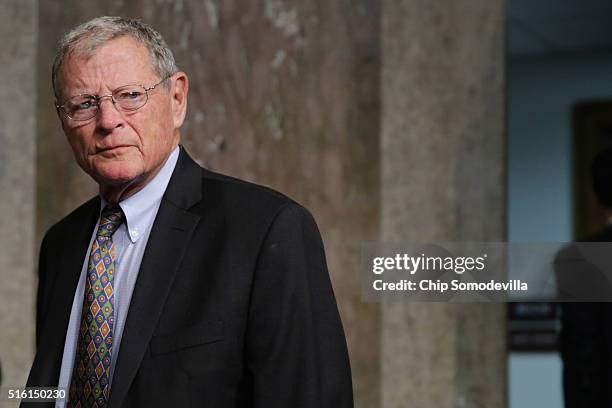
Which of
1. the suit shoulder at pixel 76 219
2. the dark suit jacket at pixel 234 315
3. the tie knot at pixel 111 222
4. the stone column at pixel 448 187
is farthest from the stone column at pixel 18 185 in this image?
the dark suit jacket at pixel 234 315

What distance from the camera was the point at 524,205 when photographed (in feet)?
14.3

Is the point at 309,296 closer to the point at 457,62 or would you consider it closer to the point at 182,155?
the point at 182,155

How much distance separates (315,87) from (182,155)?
41.1 inches

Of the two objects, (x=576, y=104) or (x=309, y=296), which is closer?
(x=309, y=296)

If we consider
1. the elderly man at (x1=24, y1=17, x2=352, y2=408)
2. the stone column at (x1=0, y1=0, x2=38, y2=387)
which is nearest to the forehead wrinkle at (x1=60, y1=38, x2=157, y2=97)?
the elderly man at (x1=24, y1=17, x2=352, y2=408)

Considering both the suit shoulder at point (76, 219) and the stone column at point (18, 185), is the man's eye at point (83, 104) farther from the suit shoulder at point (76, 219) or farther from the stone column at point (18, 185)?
the stone column at point (18, 185)

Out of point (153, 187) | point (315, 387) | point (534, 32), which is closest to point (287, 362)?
point (315, 387)

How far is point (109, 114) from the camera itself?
1205mm

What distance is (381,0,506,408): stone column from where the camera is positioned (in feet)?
7.07

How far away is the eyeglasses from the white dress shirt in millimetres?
99

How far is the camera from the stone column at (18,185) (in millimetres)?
2525

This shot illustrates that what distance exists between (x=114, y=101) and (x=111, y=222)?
0.18 m

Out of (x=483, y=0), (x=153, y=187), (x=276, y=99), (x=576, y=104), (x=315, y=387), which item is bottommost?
(x=315, y=387)

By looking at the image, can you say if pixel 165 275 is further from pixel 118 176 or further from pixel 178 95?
pixel 178 95
